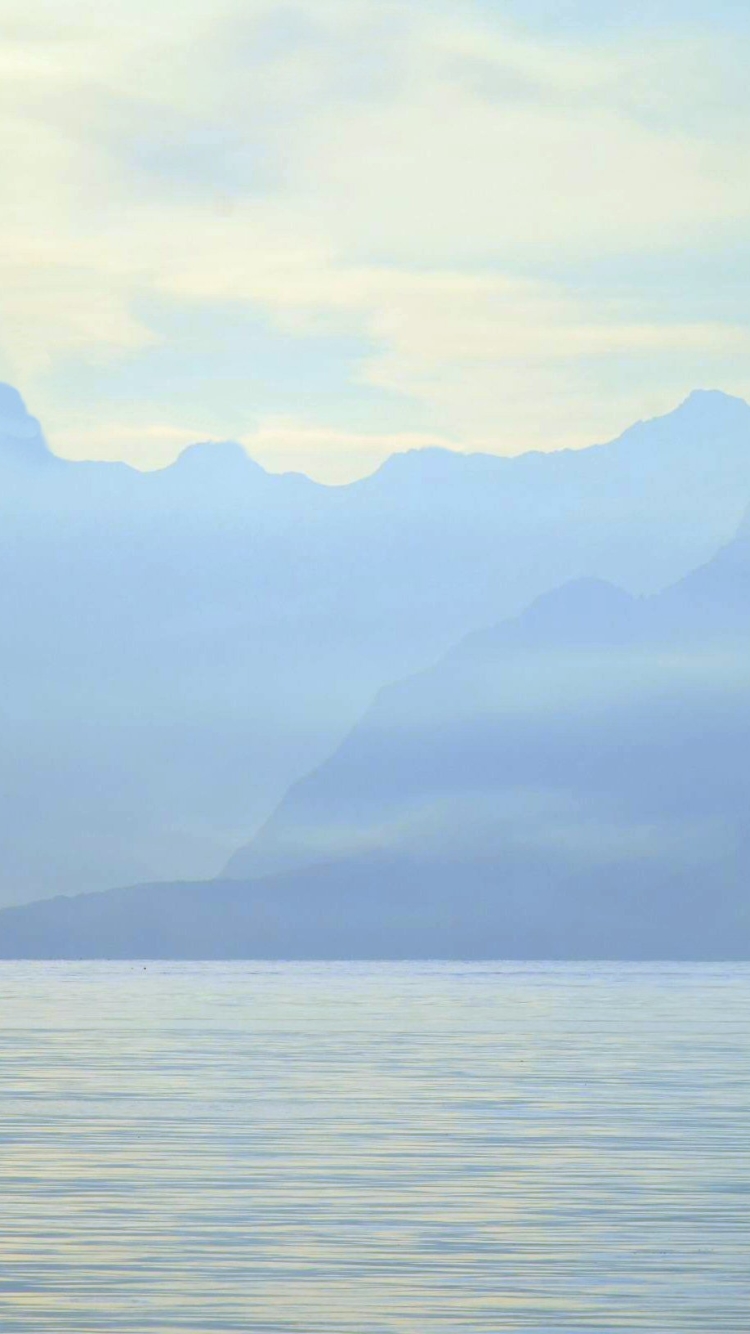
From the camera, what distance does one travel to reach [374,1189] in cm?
3938

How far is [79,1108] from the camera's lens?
55.7 metres

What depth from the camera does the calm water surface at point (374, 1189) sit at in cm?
2834

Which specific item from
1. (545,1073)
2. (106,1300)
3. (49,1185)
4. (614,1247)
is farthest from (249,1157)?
(545,1073)

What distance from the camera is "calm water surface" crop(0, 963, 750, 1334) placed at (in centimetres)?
2834

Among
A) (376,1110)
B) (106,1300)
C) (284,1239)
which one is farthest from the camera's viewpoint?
(376,1110)

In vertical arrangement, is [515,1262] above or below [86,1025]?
below

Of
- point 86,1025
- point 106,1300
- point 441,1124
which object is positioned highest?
point 86,1025

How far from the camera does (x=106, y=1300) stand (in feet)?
93.2

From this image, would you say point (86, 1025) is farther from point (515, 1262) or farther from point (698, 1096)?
point (515, 1262)

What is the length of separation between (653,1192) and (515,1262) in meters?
8.16

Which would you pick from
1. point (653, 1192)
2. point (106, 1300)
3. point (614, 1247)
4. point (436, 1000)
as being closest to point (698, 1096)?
point (653, 1192)

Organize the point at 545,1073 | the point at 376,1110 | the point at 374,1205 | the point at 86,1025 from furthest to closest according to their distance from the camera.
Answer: the point at 86,1025, the point at 545,1073, the point at 376,1110, the point at 374,1205

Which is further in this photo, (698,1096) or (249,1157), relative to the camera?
(698,1096)

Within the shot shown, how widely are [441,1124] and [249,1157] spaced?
777 cm
